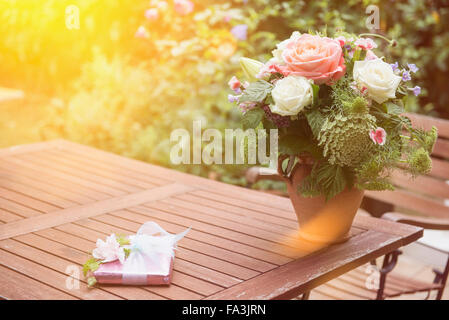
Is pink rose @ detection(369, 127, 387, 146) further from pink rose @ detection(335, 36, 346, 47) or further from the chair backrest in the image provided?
the chair backrest

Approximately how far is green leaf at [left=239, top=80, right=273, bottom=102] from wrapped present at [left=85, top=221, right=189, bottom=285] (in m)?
0.45

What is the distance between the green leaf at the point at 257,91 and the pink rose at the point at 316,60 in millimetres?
61

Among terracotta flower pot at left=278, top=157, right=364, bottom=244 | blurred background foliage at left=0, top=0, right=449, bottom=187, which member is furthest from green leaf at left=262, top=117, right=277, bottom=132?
blurred background foliage at left=0, top=0, right=449, bottom=187

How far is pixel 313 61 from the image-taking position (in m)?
1.60

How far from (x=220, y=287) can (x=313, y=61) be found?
63cm

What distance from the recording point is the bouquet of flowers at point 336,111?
1.57m

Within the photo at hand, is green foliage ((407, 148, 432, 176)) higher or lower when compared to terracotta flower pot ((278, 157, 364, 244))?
higher

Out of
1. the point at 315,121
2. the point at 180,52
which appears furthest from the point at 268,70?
the point at 180,52

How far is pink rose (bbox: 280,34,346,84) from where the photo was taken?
1603 mm

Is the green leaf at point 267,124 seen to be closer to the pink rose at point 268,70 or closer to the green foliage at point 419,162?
the pink rose at point 268,70

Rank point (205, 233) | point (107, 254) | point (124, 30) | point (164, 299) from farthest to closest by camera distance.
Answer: point (124, 30) → point (205, 233) → point (107, 254) → point (164, 299)

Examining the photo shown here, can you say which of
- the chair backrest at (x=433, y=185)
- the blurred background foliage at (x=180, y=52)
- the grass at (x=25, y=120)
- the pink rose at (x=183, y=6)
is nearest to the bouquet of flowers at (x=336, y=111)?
the chair backrest at (x=433, y=185)
